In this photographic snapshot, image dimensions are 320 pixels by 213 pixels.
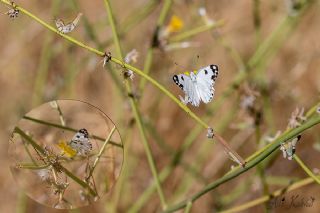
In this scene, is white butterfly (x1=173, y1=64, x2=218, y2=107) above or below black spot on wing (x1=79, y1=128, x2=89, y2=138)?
below

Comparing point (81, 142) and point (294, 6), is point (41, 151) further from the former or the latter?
point (294, 6)

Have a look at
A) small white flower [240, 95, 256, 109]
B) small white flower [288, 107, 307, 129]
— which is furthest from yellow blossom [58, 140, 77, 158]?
small white flower [240, 95, 256, 109]

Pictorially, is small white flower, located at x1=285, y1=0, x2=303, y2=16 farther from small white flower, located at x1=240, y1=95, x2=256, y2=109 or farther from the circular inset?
the circular inset

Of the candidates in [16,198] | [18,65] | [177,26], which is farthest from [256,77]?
[18,65]

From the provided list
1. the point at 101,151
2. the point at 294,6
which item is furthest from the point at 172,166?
the point at 101,151

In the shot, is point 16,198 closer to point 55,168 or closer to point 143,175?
point 143,175

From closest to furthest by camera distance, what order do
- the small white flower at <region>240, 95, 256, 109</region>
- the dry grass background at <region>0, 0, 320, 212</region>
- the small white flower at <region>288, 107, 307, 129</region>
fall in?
the small white flower at <region>288, 107, 307, 129</region> → the small white flower at <region>240, 95, 256, 109</region> → the dry grass background at <region>0, 0, 320, 212</region>
